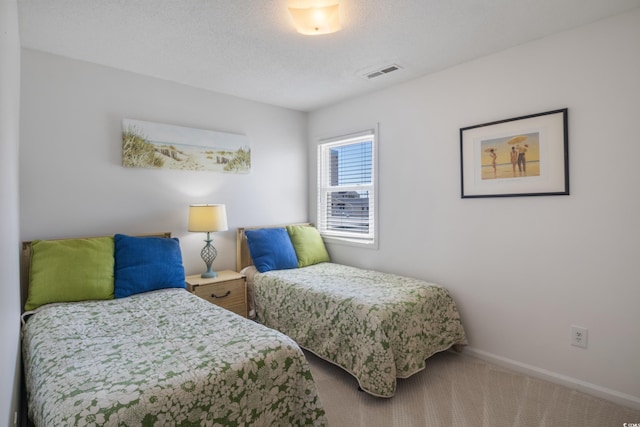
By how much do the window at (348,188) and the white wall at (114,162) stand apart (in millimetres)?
635

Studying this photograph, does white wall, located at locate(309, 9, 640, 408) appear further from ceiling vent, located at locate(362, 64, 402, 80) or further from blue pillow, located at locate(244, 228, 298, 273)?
blue pillow, located at locate(244, 228, 298, 273)

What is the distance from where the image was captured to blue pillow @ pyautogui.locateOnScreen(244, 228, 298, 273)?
3236 millimetres

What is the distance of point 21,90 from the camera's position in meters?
2.36

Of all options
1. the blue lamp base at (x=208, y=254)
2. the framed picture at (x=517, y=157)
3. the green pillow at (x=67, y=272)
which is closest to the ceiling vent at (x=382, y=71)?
the framed picture at (x=517, y=157)

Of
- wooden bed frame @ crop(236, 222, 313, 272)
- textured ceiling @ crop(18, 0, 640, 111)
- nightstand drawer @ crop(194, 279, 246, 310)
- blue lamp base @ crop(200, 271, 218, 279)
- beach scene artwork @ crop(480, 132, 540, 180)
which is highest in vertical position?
textured ceiling @ crop(18, 0, 640, 111)

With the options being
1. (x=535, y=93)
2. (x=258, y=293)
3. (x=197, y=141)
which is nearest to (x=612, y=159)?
(x=535, y=93)

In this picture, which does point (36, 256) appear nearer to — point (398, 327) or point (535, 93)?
point (398, 327)

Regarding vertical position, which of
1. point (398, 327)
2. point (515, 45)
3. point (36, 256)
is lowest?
point (398, 327)

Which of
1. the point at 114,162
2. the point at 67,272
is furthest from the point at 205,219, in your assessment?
the point at 67,272

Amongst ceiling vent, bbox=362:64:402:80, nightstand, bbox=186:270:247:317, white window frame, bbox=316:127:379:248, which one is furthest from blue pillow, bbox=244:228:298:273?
ceiling vent, bbox=362:64:402:80

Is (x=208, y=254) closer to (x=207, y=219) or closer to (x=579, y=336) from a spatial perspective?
(x=207, y=219)

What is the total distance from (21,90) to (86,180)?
719 millimetres

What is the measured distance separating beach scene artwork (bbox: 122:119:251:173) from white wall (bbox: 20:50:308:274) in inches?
2.6

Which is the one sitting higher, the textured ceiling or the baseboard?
the textured ceiling
